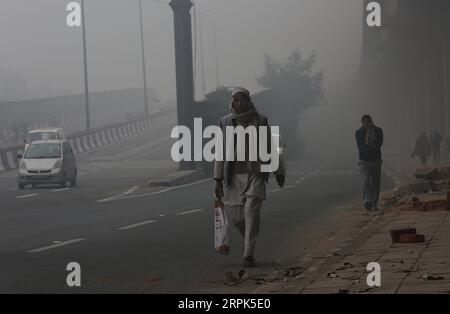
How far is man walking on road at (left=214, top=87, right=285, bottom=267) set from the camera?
13.1 m

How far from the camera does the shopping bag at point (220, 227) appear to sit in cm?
1319

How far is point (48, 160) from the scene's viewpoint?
125 ft

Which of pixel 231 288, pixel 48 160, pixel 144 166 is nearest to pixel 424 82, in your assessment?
pixel 144 166

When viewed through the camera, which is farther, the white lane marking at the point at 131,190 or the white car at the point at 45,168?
the white car at the point at 45,168

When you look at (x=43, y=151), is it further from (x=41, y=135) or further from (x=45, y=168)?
(x=41, y=135)

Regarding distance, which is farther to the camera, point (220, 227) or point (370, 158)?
point (370, 158)

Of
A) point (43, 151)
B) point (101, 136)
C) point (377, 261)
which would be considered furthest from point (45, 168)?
point (101, 136)

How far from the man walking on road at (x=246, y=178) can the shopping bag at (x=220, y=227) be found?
0.14 m

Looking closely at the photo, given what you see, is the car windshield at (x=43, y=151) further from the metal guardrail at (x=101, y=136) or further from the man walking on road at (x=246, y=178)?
the man walking on road at (x=246, y=178)

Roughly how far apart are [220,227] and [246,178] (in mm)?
608

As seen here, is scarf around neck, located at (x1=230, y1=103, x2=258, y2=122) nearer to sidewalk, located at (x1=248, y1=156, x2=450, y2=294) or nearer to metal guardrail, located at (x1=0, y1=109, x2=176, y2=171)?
sidewalk, located at (x1=248, y1=156, x2=450, y2=294)

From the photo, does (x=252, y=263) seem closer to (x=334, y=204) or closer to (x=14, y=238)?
(x=14, y=238)

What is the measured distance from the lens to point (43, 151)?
39125mm

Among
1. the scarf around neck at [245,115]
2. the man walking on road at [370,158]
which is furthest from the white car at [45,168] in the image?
the scarf around neck at [245,115]
